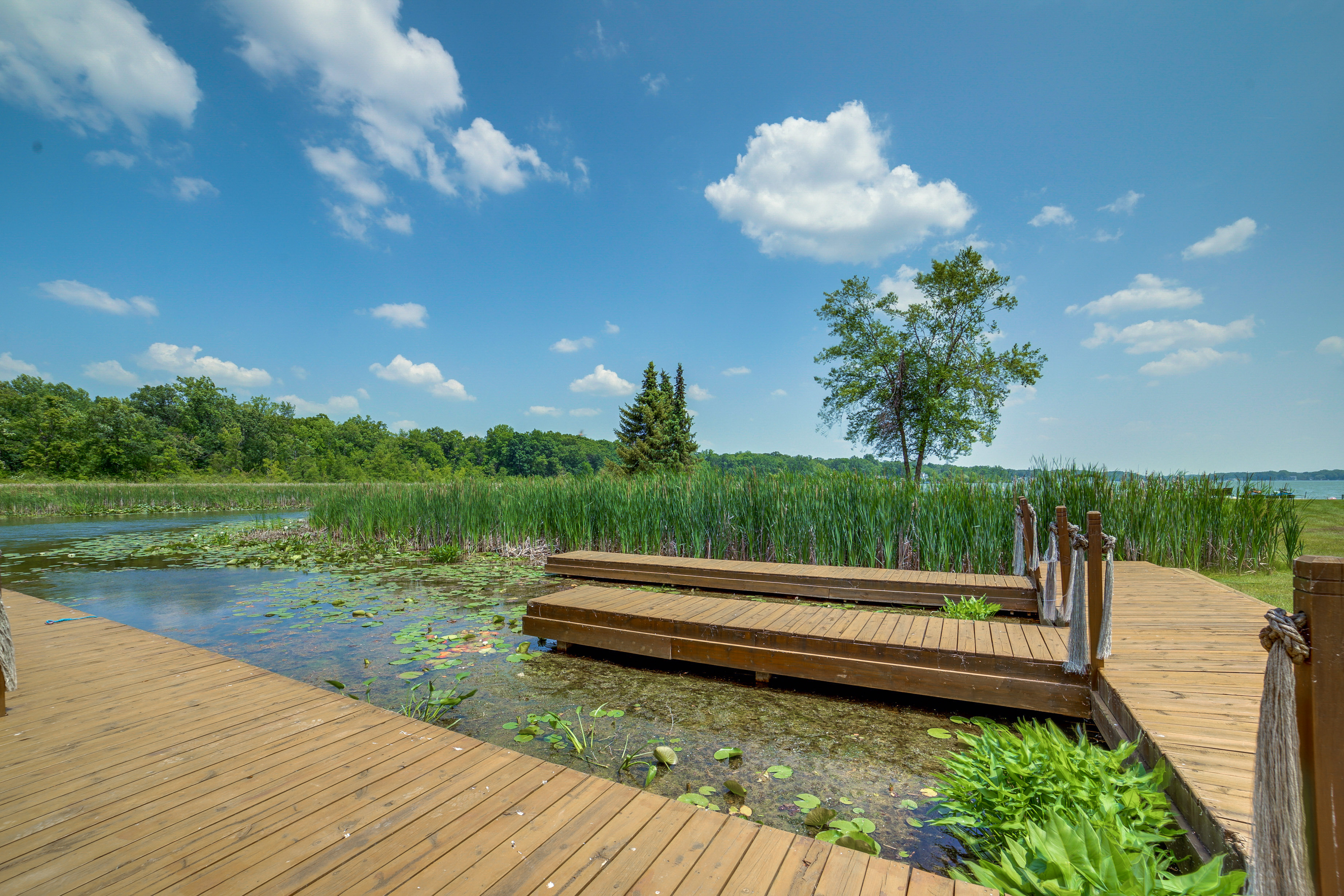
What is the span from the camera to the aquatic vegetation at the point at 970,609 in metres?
4.66

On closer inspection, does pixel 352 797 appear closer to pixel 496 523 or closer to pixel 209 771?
A: pixel 209 771

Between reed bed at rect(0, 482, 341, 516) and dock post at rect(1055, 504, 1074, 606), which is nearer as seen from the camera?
dock post at rect(1055, 504, 1074, 606)

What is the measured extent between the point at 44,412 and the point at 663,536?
2280 inches

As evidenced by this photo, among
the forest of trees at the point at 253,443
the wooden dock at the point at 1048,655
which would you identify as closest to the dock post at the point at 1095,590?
the wooden dock at the point at 1048,655

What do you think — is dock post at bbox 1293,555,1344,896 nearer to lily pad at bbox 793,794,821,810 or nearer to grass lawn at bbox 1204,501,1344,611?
lily pad at bbox 793,794,821,810

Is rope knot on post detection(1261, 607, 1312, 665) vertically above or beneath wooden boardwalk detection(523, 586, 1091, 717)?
above

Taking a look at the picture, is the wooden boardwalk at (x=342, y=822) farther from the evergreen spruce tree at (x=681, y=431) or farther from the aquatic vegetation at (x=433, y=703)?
the evergreen spruce tree at (x=681, y=431)

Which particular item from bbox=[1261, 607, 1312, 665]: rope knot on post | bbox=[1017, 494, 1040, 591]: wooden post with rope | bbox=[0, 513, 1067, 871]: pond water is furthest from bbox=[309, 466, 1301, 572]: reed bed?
bbox=[1261, 607, 1312, 665]: rope knot on post

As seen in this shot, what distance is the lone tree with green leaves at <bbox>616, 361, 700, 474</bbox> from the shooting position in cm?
3722

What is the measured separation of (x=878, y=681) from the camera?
3.43 m

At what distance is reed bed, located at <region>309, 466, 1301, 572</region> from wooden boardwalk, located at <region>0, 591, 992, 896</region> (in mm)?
5868

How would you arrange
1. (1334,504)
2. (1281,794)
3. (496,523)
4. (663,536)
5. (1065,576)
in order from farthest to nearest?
(1334,504), (496,523), (663,536), (1065,576), (1281,794)

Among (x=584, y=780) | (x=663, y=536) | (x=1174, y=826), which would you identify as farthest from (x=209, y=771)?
(x=663, y=536)

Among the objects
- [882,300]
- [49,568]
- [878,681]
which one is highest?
[882,300]
